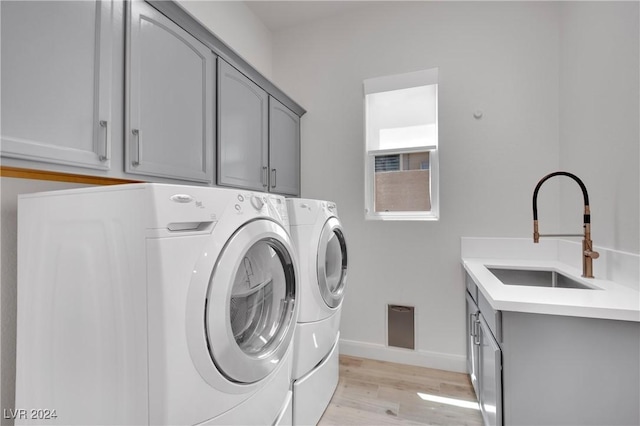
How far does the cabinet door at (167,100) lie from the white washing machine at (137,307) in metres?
0.44

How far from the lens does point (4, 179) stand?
106 centimetres

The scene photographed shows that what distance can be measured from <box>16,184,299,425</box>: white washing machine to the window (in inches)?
65.5

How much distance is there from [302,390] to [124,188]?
121 cm

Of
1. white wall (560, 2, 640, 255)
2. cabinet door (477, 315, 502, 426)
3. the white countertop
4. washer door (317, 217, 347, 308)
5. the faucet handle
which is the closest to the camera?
the white countertop

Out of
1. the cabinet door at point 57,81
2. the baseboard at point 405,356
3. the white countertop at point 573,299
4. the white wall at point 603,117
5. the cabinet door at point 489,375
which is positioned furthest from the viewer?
the baseboard at point 405,356

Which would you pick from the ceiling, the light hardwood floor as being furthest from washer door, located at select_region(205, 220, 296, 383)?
the ceiling

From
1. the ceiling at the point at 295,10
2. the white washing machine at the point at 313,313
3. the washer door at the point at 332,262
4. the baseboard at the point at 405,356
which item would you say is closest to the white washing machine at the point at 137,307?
the white washing machine at the point at 313,313

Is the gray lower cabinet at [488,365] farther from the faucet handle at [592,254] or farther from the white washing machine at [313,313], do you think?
the white washing machine at [313,313]

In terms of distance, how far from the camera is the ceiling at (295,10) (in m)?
2.46

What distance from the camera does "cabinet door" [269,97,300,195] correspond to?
7.28 ft

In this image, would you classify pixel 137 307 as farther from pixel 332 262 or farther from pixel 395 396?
pixel 395 396

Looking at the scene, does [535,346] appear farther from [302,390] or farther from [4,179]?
[4,179]

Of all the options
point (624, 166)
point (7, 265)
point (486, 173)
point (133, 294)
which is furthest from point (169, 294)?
point (486, 173)

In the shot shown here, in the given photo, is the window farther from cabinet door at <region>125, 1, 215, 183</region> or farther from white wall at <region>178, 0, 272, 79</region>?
cabinet door at <region>125, 1, 215, 183</region>
